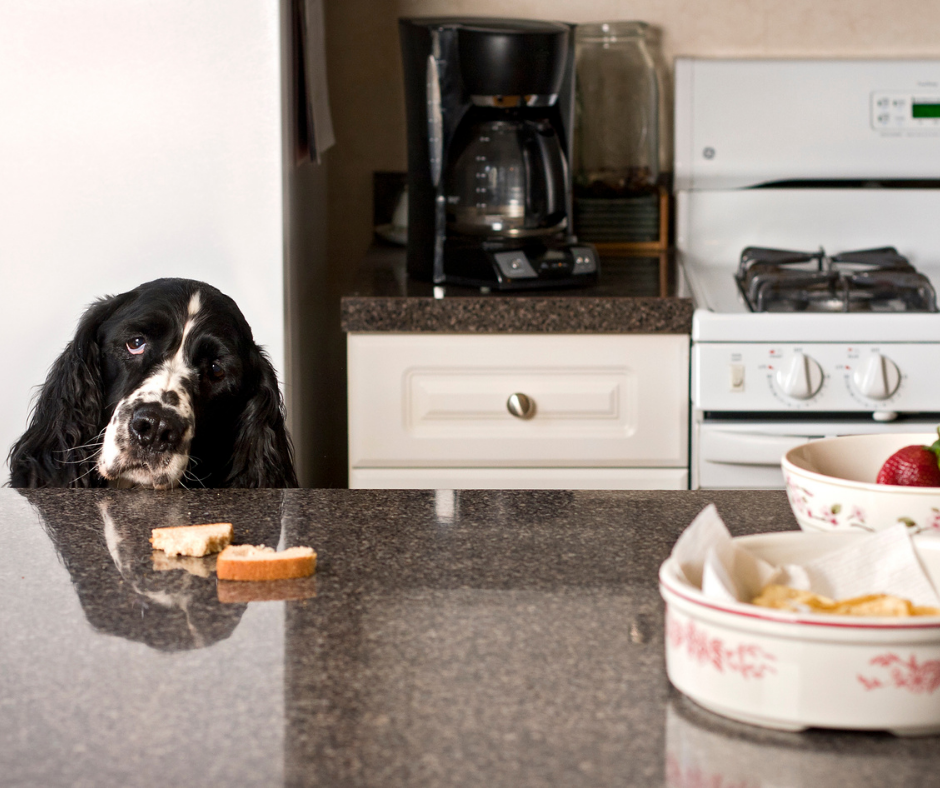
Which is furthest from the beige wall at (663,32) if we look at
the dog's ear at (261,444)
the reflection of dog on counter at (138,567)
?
the reflection of dog on counter at (138,567)

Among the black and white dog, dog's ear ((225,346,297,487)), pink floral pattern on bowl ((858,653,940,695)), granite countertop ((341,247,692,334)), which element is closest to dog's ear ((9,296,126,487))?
the black and white dog

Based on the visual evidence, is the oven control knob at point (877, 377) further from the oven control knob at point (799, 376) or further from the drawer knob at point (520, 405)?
the drawer knob at point (520, 405)

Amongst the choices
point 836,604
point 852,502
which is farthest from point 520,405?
point 836,604

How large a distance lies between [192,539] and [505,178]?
135 cm

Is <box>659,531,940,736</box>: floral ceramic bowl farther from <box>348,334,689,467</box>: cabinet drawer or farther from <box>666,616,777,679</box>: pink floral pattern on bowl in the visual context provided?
<box>348,334,689,467</box>: cabinet drawer

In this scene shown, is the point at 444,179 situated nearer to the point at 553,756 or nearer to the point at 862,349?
the point at 862,349

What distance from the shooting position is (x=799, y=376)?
5.63ft

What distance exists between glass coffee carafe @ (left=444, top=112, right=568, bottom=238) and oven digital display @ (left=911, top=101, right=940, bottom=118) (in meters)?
0.91

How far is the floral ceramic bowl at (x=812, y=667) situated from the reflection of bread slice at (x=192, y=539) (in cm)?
39

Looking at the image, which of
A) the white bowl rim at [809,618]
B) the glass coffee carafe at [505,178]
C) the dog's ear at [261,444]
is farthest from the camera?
the glass coffee carafe at [505,178]

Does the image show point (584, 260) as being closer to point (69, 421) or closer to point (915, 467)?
point (69, 421)

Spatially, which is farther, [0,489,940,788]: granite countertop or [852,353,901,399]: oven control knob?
[852,353,901,399]: oven control knob

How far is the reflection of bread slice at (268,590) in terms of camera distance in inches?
26.6

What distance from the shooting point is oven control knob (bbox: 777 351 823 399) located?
67.6 inches
